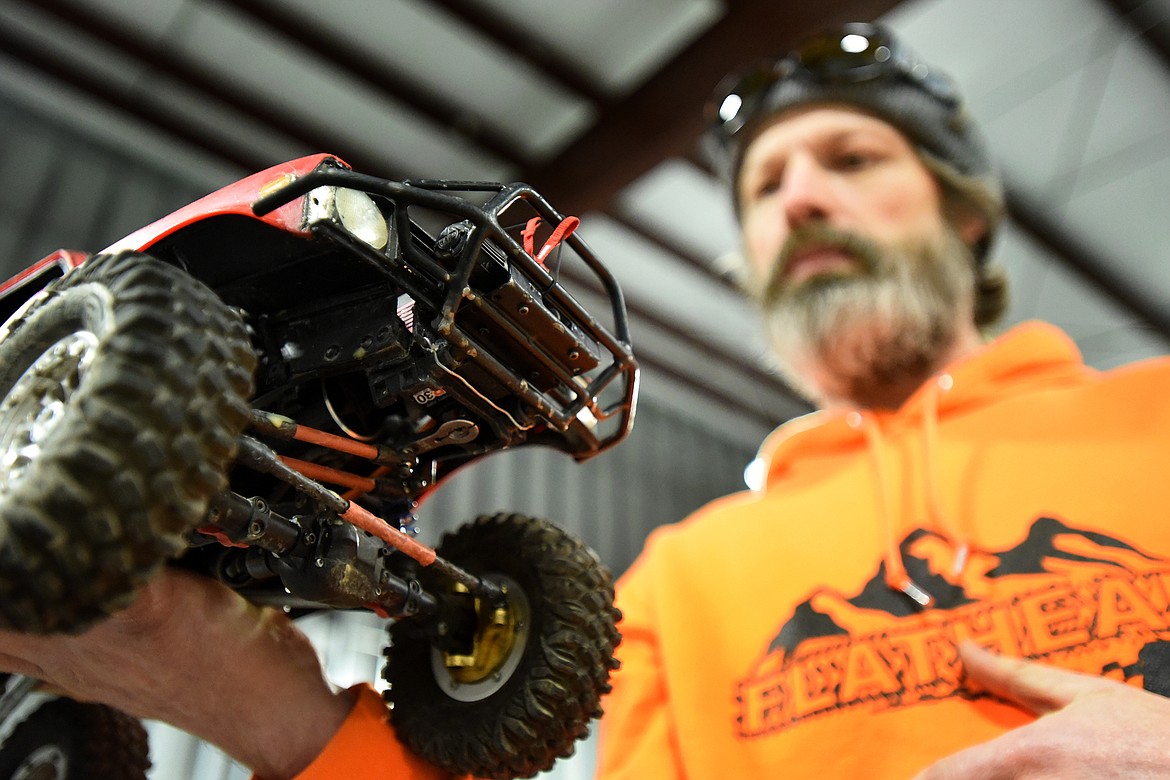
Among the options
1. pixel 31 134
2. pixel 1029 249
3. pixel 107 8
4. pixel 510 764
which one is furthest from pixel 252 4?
pixel 1029 249

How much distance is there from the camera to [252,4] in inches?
140

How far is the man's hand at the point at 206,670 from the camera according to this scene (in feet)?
2.53

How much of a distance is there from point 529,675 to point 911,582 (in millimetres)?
731

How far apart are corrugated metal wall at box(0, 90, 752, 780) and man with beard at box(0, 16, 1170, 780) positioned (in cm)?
114

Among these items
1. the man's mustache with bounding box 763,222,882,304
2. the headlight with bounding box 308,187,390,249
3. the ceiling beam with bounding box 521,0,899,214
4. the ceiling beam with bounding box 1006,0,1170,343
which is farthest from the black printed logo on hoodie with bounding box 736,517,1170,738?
the ceiling beam with bounding box 1006,0,1170,343

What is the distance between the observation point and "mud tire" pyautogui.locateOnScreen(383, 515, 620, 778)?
2.61 ft

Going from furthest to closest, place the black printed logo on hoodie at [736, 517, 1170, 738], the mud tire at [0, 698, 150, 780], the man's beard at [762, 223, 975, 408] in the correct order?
the man's beard at [762, 223, 975, 408] → the black printed logo on hoodie at [736, 517, 1170, 738] → the mud tire at [0, 698, 150, 780]

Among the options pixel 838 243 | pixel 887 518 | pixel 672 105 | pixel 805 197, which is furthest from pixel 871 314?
pixel 672 105

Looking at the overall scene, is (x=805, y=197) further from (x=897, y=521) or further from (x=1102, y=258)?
(x=1102, y=258)

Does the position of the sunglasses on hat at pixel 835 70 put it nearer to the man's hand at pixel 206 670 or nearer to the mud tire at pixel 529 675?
the mud tire at pixel 529 675

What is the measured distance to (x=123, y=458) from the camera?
1.63 feet

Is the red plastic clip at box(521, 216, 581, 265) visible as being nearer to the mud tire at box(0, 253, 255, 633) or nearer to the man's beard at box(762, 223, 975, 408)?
the mud tire at box(0, 253, 255, 633)

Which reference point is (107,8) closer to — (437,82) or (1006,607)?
(437,82)

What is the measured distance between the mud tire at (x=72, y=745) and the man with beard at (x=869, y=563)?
162 millimetres
